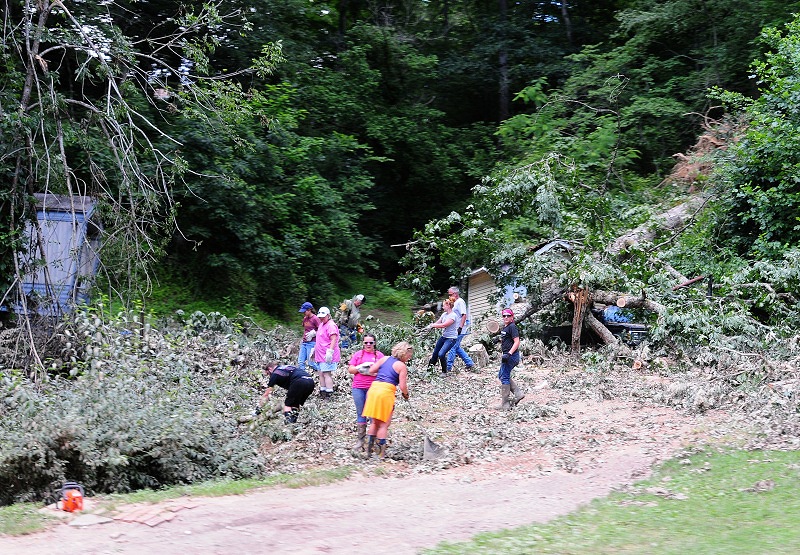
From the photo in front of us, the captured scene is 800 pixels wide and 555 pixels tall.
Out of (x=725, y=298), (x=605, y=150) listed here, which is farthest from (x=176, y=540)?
(x=605, y=150)

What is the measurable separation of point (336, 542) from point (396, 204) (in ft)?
76.7

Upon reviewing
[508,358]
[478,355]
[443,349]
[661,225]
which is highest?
[661,225]

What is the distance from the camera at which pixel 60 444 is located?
774cm

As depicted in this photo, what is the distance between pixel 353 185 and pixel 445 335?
33.9ft

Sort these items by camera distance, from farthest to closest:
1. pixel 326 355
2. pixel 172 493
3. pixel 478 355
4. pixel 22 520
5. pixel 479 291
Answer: pixel 479 291 < pixel 478 355 < pixel 326 355 < pixel 172 493 < pixel 22 520

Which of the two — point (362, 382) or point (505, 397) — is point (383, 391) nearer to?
point (362, 382)

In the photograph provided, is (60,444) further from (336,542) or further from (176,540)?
(336,542)

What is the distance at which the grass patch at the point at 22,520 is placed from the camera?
248 inches

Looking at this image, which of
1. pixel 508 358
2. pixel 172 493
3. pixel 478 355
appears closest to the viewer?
pixel 172 493

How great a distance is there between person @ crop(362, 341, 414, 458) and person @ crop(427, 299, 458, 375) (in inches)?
184

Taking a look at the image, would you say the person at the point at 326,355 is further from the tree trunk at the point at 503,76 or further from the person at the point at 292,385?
the tree trunk at the point at 503,76

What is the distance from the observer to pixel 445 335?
564 inches

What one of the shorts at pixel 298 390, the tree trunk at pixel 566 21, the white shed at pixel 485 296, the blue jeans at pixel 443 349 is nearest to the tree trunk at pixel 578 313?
the white shed at pixel 485 296

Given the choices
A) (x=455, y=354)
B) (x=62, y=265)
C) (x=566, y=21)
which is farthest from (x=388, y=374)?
(x=566, y=21)
